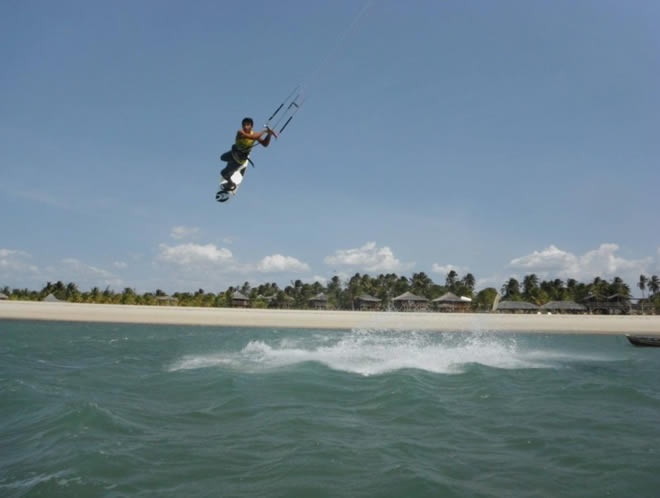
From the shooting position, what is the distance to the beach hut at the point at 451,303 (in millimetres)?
101125

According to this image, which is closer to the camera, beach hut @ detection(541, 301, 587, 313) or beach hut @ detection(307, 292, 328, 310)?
beach hut @ detection(541, 301, 587, 313)

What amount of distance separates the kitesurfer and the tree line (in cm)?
9244

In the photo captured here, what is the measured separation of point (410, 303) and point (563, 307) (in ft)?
104

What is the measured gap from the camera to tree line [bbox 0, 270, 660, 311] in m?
96.2

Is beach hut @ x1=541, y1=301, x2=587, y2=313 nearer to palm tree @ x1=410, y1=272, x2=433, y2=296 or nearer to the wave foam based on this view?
palm tree @ x1=410, y1=272, x2=433, y2=296

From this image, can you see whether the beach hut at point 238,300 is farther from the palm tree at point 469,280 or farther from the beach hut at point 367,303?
the palm tree at point 469,280

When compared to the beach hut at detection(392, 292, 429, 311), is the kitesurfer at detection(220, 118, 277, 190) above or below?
above

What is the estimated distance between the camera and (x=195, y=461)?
7.50 m

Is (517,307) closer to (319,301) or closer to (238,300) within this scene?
(319,301)

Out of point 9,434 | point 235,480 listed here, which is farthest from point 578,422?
point 9,434

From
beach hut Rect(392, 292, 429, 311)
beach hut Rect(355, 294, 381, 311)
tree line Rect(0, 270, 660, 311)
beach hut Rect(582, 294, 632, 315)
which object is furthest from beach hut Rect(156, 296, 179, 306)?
beach hut Rect(582, 294, 632, 315)

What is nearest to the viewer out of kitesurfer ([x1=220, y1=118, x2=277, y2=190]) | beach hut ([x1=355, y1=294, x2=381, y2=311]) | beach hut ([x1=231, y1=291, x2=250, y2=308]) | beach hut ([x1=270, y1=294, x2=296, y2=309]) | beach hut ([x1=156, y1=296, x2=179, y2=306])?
kitesurfer ([x1=220, y1=118, x2=277, y2=190])

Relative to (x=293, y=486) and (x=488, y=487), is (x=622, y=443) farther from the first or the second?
(x=293, y=486)

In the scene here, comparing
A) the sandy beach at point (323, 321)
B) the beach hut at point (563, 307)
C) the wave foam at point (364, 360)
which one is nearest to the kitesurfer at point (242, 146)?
the wave foam at point (364, 360)
